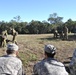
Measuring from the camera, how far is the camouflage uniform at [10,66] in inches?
198

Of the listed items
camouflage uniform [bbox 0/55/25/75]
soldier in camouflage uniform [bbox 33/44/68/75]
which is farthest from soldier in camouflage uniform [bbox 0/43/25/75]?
soldier in camouflage uniform [bbox 33/44/68/75]

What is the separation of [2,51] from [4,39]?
123 centimetres

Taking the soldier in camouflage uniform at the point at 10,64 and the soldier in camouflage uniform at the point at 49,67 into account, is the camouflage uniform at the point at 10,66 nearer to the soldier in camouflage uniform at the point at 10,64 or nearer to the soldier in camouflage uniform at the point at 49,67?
the soldier in camouflage uniform at the point at 10,64

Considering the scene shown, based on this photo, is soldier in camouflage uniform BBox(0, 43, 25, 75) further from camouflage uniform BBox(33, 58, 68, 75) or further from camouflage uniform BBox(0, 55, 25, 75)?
camouflage uniform BBox(33, 58, 68, 75)

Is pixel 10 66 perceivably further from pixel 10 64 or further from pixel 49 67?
pixel 49 67

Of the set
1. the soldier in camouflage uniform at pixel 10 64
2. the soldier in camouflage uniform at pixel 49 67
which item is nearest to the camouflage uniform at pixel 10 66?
the soldier in camouflage uniform at pixel 10 64

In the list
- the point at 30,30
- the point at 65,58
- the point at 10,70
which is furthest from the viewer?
the point at 30,30

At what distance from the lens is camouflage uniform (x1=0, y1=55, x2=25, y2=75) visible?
5.02 meters

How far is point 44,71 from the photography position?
16.6 feet

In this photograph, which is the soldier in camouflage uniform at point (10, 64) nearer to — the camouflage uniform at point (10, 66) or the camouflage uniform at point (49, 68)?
the camouflage uniform at point (10, 66)

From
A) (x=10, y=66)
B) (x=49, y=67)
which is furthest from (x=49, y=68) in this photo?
(x=10, y=66)

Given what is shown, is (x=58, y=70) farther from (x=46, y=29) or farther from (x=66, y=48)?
(x=46, y=29)

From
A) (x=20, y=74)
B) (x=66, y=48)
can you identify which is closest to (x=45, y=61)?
(x=20, y=74)

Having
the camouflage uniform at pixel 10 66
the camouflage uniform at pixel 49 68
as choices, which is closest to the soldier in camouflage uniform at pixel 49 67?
the camouflage uniform at pixel 49 68
